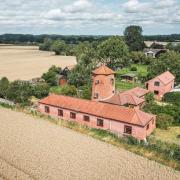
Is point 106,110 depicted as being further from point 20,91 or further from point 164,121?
point 20,91

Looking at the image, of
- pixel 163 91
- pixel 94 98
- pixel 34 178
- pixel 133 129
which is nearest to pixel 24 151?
pixel 34 178

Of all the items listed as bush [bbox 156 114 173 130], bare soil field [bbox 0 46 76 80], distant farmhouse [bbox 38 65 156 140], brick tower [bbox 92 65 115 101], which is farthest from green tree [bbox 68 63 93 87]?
bush [bbox 156 114 173 130]

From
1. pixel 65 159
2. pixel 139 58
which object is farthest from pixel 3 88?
pixel 139 58

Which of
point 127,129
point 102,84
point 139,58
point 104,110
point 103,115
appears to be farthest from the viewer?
point 139,58

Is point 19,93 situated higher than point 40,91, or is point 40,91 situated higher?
point 19,93

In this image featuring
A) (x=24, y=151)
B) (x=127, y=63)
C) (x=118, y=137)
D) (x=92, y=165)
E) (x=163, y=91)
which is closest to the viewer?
(x=92, y=165)

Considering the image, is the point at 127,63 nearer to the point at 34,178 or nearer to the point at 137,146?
the point at 137,146

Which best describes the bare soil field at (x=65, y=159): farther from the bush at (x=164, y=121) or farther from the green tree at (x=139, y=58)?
the green tree at (x=139, y=58)
